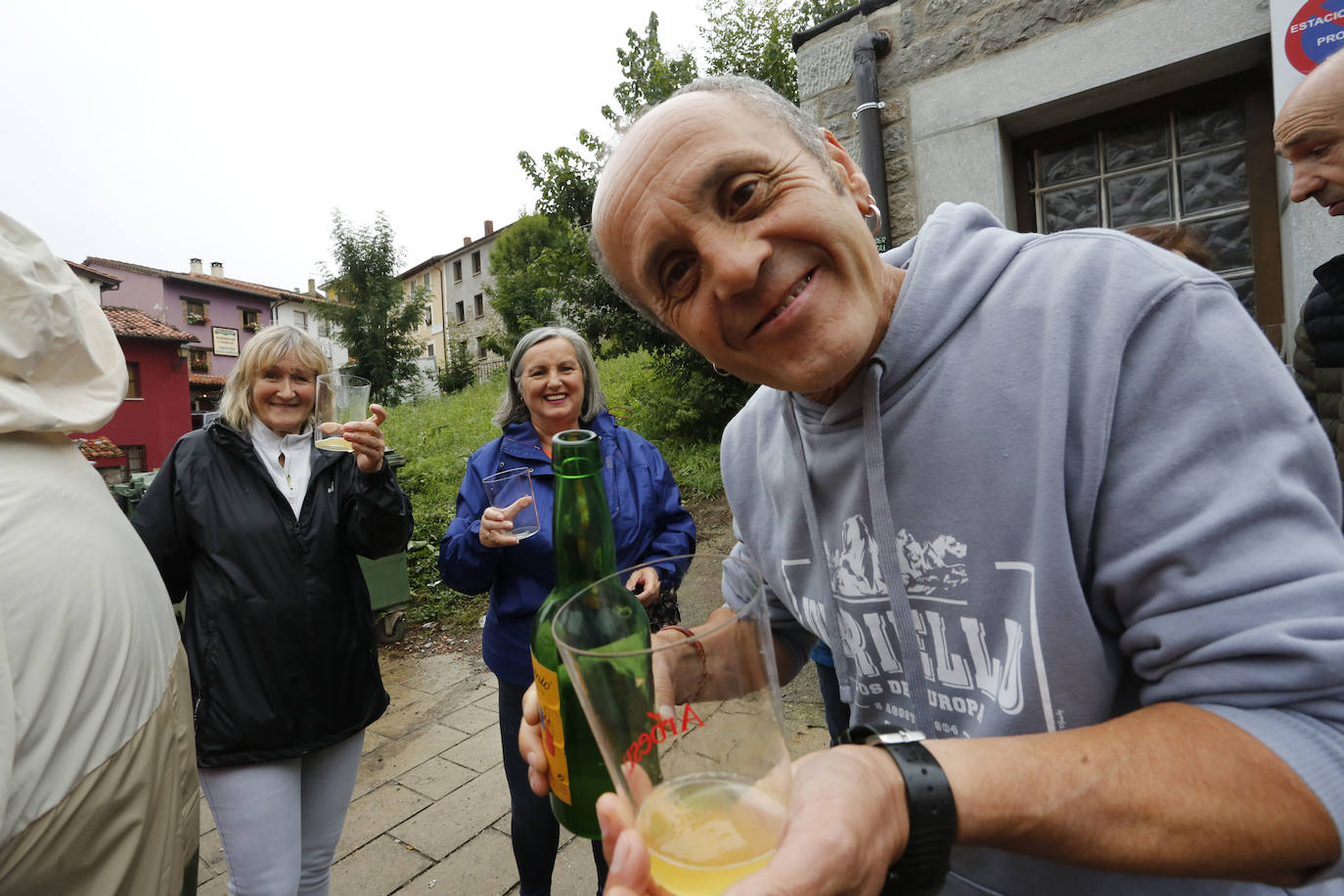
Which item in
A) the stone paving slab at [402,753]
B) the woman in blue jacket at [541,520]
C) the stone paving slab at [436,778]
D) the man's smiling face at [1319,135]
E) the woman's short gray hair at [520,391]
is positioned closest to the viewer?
the man's smiling face at [1319,135]

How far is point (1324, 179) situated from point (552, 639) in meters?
2.67

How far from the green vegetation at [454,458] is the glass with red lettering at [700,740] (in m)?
2.73

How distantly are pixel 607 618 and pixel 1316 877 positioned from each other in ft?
2.72

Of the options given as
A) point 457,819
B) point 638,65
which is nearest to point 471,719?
point 457,819

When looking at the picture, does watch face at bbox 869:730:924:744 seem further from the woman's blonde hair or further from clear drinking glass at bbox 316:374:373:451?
the woman's blonde hair

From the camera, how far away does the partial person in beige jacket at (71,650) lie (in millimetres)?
1308

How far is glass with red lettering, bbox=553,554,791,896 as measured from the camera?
2.28ft

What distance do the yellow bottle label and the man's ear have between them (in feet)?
3.42

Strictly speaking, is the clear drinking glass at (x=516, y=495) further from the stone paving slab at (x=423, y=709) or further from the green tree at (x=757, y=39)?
the green tree at (x=757, y=39)

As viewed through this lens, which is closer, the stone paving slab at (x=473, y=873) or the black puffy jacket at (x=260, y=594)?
the black puffy jacket at (x=260, y=594)

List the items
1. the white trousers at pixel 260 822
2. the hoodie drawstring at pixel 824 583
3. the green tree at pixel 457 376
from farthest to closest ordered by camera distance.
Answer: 1. the green tree at pixel 457 376
2. the white trousers at pixel 260 822
3. the hoodie drawstring at pixel 824 583

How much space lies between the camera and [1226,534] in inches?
28.9

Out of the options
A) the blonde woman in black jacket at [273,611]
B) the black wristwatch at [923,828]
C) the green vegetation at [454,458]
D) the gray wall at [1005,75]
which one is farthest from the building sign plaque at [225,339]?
the black wristwatch at [923,828]

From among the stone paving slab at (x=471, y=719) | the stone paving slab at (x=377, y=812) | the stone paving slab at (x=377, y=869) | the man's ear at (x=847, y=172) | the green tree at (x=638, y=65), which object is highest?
the green tree at (x=638, y=65)
